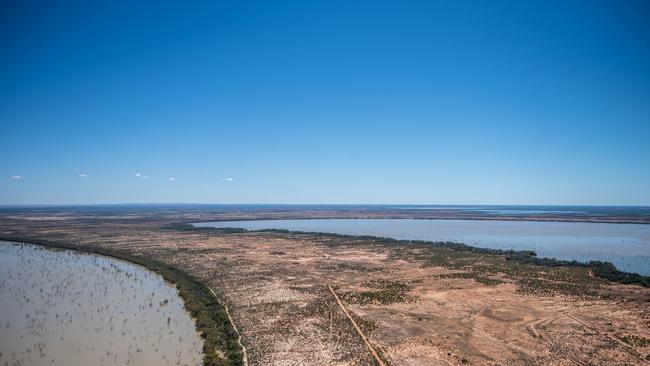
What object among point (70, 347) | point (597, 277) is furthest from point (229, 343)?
point (597, 277)

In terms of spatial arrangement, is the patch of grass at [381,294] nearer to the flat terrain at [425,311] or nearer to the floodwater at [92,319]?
the flat terrain at [425,311]

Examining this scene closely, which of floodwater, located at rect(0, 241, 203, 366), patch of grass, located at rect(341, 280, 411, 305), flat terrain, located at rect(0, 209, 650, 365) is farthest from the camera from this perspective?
patch of grass, located at rect(341, 280, 411, 305)

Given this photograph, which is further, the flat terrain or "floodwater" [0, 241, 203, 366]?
the flat terrain

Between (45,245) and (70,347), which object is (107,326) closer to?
(70,347)

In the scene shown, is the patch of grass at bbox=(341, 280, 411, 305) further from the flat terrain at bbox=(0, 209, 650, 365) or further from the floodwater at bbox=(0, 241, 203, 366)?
the floodwater at bbox=(0, 241, 203, 366)

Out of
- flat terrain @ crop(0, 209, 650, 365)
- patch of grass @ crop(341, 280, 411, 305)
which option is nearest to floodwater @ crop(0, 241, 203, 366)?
flat terrain @ crop(0, 209, 650, 365)

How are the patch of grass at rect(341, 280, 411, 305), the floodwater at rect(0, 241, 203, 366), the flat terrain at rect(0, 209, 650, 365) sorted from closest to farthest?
the floodwater at rect(0, 241, 203, 366) < the flat terrain at rect(0, 209, 650, 365) < the patch of grass at rect(341, 280, 411, 305)

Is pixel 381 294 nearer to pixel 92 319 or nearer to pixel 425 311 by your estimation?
pixel 425 311
